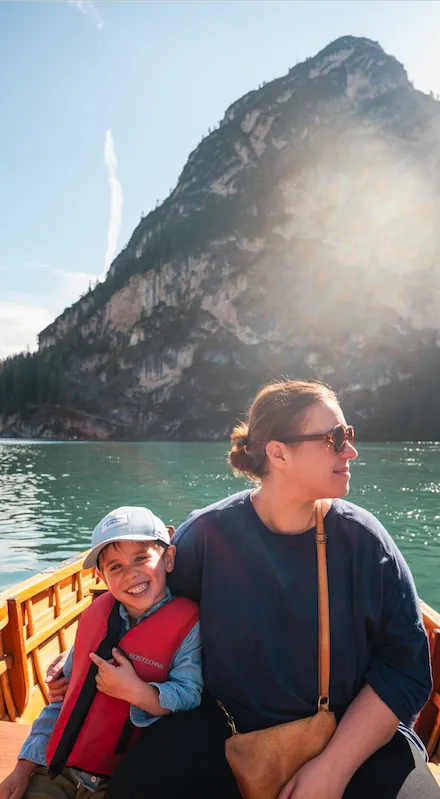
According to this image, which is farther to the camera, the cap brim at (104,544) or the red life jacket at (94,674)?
the cap brim at (104,544)

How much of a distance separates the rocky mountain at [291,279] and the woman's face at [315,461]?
5691 cm

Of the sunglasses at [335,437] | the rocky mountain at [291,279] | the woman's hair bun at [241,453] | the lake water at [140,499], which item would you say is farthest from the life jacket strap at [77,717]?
the rocky mountain at [291,279]

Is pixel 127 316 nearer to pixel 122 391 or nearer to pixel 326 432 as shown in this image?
pixel 122 391

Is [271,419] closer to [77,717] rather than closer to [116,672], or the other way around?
[116,672]

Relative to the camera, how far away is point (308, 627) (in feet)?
4.99

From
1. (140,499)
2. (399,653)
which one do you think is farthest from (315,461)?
(140,499)

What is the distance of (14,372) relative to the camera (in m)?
79.3

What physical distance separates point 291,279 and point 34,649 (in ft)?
189

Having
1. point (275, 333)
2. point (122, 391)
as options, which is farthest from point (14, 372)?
point (275, 333)

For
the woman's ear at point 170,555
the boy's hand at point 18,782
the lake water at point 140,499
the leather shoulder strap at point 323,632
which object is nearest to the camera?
the leather shoulder strap at point 323,632

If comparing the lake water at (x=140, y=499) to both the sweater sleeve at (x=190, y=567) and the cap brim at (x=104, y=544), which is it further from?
the cap brim at (x=104, y=544)

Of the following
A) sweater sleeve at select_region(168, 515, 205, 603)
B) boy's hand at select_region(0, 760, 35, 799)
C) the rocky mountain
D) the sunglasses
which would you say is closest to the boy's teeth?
sweater sleeve at select_region(168, 515, 205, 603)

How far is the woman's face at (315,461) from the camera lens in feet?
5.45

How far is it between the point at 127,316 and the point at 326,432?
231 feet
